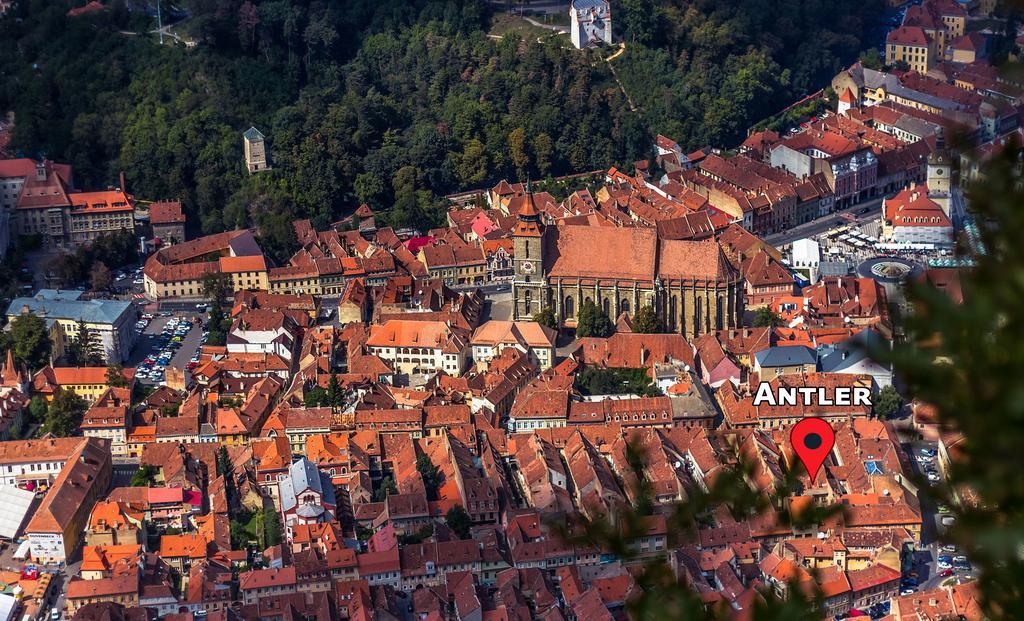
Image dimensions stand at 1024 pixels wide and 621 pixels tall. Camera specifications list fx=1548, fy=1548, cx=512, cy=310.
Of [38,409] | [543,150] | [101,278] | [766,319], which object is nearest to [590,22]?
[543,150]

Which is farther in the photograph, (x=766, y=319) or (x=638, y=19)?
(x=638, y=19)

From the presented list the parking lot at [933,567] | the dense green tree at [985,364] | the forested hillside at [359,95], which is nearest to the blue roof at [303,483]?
the parking lot at [933,567]

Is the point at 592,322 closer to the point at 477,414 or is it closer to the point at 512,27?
the point at 477,414

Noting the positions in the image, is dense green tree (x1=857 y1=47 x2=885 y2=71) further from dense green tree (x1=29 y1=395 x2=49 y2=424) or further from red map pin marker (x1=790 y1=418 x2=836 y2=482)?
dense green tree (x1=29 y1=395 x2=49 y2=424)

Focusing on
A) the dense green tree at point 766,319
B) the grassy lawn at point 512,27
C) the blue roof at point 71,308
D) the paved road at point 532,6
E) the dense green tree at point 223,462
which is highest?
the paved road at point 532,6

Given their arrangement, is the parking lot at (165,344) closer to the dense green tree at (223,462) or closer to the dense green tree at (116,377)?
the dense green tree at (116,377)

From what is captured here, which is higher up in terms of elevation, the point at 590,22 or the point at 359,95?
the point at 590,22
